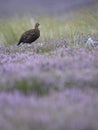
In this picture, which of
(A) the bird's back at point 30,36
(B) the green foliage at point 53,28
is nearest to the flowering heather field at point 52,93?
(A) the bird's back at point 30,36

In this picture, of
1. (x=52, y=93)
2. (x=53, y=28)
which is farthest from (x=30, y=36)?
(x=52, y=93)

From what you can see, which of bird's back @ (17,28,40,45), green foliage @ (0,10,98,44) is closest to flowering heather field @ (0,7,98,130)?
bird's back @ (17,28,40,45)

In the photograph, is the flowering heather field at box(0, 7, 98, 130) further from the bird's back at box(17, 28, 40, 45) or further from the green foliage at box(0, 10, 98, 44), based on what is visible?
the green foliage at box(0, 10, 98, 44)

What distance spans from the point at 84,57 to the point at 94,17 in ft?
28.9

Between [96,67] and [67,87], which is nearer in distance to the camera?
[67,87]

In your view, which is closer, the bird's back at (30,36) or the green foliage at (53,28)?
the bird's back at (30,36)

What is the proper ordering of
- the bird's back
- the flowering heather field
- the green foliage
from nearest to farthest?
1. the flowering heather field
2. the bird's back
3. the green foliage

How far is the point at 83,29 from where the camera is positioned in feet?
59.1

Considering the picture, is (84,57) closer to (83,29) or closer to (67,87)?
(67,87)

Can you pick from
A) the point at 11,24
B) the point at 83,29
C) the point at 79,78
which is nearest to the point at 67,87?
the point at 79,78

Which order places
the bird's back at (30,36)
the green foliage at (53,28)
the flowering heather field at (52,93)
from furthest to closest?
the green foliage at (53,28) → the bird's back at (30,36) → the flowering heather field at (52,93)

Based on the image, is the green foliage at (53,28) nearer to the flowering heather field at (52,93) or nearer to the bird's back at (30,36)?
the bird's back at (30,36)

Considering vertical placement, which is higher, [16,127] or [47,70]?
[16,127]

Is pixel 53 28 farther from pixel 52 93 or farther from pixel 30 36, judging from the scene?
pixel 52 93
